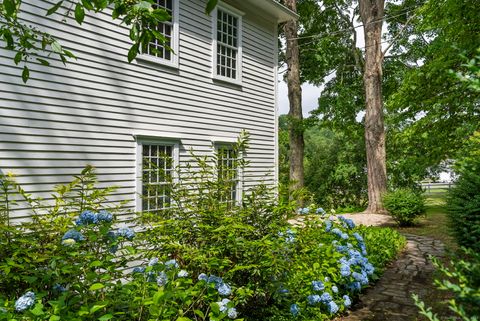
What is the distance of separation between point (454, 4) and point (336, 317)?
241 inches

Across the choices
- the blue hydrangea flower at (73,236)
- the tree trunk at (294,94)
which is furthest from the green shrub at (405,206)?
the blue hydrangea flower at (73,236)

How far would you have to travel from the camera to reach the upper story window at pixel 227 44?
29.4 feet

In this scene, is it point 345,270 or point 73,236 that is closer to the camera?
point 73,236

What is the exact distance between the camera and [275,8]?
33.6 ft

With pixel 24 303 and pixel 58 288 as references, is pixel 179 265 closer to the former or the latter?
pixel 58 288

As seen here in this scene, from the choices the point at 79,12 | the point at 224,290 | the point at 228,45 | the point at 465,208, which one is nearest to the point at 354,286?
the point at 465,208

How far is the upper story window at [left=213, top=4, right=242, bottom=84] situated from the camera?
8950mm

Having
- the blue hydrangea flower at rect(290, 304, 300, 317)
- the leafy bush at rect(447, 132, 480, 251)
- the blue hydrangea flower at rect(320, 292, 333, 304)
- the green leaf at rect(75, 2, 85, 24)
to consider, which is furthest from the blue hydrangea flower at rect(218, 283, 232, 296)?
the leafy bush at rect(447, 132, 480, 251)

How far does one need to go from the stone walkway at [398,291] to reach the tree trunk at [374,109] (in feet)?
18.3

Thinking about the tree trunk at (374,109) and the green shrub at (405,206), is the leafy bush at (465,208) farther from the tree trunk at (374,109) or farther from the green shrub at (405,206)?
the tree trunk at (374,109)

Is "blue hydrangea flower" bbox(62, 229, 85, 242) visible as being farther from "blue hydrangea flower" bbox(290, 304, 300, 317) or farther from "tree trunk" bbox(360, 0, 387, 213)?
"tree trunk" bbox(360, 0, 387, 213)

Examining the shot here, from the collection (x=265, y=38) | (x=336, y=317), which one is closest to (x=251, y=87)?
(x=265, y=38)

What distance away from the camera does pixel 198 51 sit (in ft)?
27.6

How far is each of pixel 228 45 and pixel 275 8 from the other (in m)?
2.11
